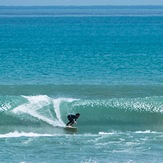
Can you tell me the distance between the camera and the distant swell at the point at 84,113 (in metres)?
35.8

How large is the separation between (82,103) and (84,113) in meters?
1.35

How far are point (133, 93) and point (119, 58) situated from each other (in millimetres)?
21455

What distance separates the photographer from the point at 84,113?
1495 inches

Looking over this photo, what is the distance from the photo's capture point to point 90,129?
35.4 metres

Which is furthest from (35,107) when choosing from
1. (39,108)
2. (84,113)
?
(84,113)

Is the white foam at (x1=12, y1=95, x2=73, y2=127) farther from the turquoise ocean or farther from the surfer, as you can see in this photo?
the surfer

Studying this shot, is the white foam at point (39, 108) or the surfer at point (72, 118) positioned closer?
the surfer at point (72, 118)

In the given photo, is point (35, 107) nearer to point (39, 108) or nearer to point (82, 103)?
point (39, 108)

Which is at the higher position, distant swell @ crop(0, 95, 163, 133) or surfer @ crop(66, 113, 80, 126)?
distant swell @ crop(0, 95, 163, 133)

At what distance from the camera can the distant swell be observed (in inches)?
1410

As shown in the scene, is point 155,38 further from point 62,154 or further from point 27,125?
point 62,154

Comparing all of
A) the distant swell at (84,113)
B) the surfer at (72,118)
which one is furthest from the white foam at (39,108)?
the surfer at (72,118)

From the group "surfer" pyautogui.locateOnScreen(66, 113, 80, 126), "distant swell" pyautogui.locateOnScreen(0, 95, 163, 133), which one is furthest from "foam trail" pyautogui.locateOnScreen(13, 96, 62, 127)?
"surfer" pyautogui.locateOnScreen(66, 113, 80, 126)

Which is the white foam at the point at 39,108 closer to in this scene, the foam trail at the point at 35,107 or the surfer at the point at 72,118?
the foam trail at the point at 35,107
